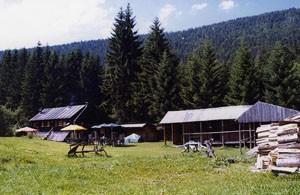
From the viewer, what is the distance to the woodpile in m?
20.1

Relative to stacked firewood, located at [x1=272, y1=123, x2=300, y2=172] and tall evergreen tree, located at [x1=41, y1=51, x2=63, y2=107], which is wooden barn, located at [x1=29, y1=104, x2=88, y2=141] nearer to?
tall evergreen tree, located at [x1=41, y1=51, x2=63, y2=107]

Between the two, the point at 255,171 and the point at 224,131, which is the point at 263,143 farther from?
the point at 224,131

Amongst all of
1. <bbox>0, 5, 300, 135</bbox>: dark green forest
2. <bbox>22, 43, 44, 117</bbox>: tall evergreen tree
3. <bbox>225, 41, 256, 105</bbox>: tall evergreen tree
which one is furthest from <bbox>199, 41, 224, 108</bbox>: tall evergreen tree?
<bbox>22, 43, 44, 117</bbox>: tall evergreen tree

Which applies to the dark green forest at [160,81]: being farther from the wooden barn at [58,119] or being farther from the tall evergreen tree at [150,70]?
the wooden barn at [58,119]

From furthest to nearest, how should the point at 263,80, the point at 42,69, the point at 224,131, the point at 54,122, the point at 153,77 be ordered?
1. the point at 42,69
2. the point at 54,122
3. the point at 153,77
4. the point at 263,80
5. the point at 224,131

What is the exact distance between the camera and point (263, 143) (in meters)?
24.3

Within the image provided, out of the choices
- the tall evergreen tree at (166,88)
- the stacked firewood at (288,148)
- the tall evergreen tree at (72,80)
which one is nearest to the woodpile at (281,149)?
the stacked firewood at (288,148)

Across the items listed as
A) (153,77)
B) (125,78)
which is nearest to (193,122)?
(153,77)

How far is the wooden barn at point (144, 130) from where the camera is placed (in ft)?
235

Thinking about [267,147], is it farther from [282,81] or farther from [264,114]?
[282,81]

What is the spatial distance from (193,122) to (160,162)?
30934mm

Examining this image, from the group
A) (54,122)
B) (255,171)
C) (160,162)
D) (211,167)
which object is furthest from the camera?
(54,122)

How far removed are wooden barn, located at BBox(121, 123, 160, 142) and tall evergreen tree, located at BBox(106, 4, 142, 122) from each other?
16.0ft

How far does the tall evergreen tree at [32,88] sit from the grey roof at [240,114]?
4290 cm
